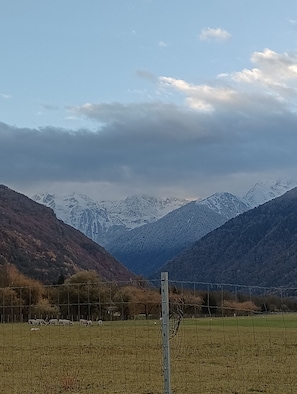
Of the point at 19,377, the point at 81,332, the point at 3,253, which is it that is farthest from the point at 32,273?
the point at 19,377

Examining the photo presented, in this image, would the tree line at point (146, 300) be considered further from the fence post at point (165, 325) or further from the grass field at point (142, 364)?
the fence post at point (165, 325)

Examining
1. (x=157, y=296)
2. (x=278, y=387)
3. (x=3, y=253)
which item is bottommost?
(x=278, y=387)

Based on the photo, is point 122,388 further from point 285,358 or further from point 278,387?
point 285,358

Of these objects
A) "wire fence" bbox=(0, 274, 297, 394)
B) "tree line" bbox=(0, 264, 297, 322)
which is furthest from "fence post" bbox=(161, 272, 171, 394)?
"tree line" bbox=(0, 264, 297, 322)

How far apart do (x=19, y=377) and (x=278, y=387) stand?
9.37 meters

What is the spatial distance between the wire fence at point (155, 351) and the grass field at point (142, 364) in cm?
3

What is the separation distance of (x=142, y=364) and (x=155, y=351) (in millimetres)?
6915

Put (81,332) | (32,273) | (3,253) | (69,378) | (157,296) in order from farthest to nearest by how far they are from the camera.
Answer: (3,253)
(32,273)
(81,332)
(157,296)
(69,378)

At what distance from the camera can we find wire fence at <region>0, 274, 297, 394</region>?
66.0 ft

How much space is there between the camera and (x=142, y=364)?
28.0 m

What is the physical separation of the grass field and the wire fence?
0.03 meters

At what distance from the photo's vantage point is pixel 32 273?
18100 centimetres

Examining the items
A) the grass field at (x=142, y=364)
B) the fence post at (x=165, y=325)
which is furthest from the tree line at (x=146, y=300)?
the fence post at (x=165, y=325)

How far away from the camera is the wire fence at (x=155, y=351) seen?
66.0 feet
